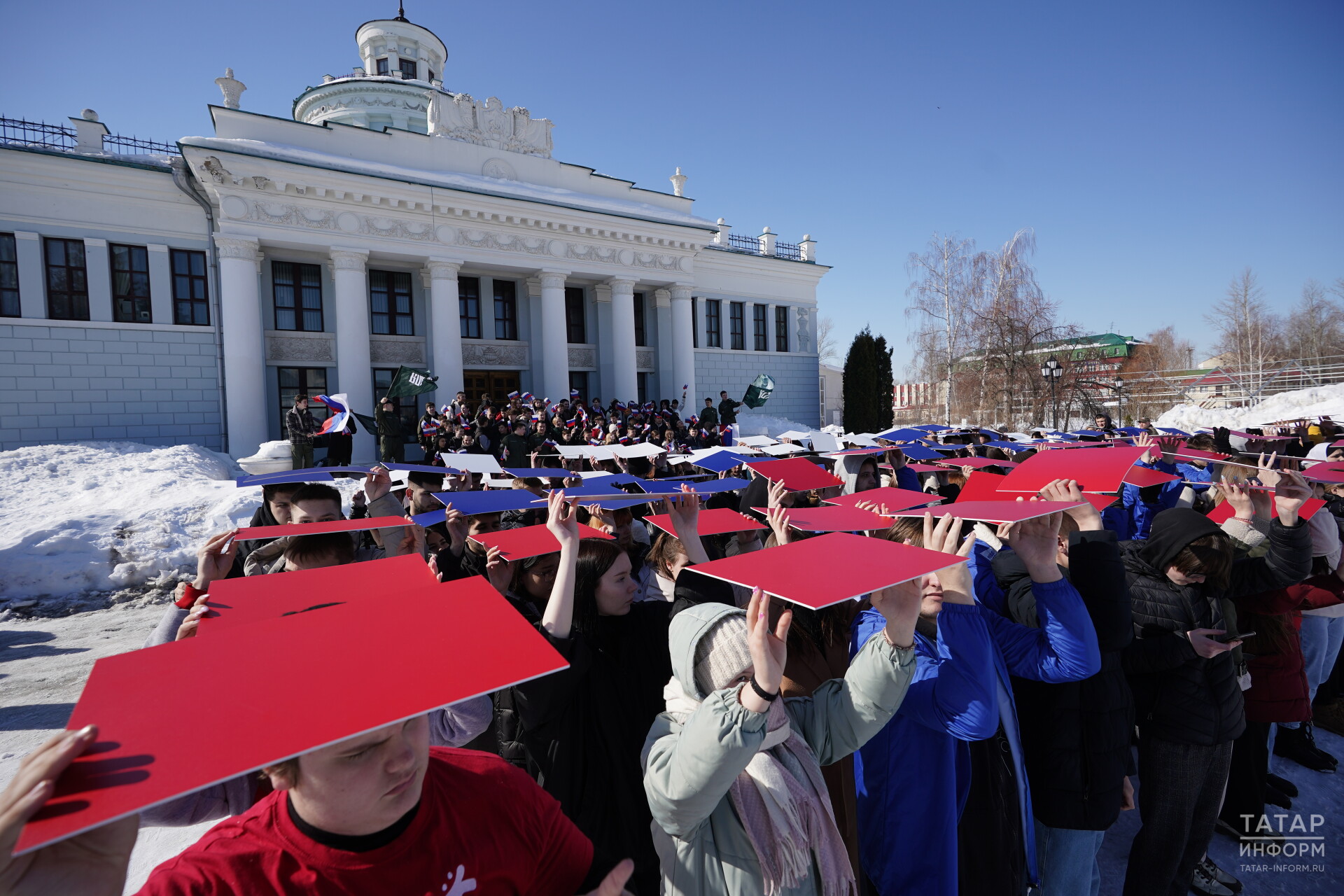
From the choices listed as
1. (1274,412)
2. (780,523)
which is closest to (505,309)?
(780,523)

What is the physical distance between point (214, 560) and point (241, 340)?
56.1 ft

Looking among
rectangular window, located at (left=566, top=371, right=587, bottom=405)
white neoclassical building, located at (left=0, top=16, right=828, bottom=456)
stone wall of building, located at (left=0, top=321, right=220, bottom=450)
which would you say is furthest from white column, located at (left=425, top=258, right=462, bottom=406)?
stone wall of building, located at (left=0, top=321, right=220, bottom=450)

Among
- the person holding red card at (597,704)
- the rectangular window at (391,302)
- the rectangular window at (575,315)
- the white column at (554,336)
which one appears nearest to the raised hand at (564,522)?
the person holding red card at (597,704)

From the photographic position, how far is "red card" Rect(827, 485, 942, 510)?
347 cm

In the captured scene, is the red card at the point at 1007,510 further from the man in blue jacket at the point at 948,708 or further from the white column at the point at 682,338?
the white column at the point at 682,338

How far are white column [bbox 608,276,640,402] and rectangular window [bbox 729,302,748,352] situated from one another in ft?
20.3

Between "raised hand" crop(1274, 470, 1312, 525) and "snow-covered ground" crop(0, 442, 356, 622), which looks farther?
"snow-covered ground" crop(0, 442, 356, 622)

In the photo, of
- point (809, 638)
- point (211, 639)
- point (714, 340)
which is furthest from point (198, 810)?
point (714, 340)

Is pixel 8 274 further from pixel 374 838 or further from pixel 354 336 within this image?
pixel 374 838

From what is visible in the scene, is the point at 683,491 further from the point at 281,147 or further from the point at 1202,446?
the point at 281,147

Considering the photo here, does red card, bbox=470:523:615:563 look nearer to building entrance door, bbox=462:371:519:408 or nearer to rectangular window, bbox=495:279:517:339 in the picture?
building entrance door, bbox=462:371:519:408

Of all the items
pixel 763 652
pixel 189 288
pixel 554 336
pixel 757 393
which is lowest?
pixel 763 652

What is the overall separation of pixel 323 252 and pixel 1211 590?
20.6m

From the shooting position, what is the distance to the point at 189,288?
16.9m
